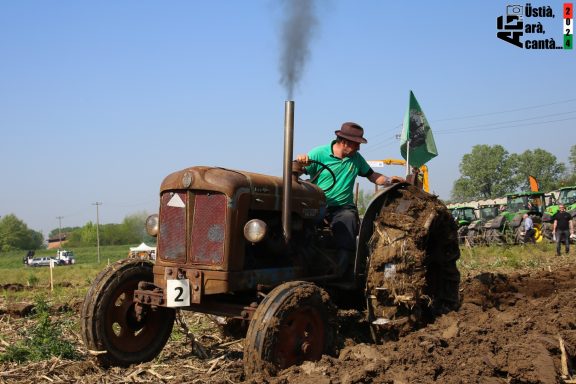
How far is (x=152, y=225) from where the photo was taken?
4828 mm

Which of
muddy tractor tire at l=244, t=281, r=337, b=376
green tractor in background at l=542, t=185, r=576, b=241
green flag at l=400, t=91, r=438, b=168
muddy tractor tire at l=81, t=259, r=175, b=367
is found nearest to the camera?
muddy tractor tire at l=244, t=281, r=337, b=376

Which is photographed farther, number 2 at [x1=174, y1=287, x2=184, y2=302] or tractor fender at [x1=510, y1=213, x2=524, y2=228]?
tractor fender at [x1=510, y1=213, x2=524, y2=228]

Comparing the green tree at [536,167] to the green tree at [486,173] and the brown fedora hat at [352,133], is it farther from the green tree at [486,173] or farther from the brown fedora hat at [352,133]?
the brown fedora hat at [352,133]

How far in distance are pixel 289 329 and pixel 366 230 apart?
1415mm

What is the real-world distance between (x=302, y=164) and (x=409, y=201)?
102 centimetres

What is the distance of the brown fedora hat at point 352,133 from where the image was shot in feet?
18.8

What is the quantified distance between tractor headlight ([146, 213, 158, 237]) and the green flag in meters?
7.56

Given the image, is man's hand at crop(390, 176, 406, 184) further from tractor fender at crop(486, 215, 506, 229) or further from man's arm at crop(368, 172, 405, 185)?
tractor fender at crop(486, 215, 506, 229)

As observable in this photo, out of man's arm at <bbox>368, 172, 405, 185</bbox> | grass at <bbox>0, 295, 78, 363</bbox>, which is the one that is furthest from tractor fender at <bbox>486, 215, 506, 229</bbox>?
grass at <bbox>0, 295, 78, 363</bbox>

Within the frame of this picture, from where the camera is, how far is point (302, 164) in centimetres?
528

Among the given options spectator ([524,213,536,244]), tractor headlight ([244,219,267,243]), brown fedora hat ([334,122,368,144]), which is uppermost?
brown fedora hat ([334,122,368,144])

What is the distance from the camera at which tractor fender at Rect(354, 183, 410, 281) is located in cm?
501

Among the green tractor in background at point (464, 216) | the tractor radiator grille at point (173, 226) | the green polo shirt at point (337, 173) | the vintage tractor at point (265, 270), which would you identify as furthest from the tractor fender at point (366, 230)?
the green tractor in background at point (464, 216)

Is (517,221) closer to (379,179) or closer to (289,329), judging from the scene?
(379,179)
